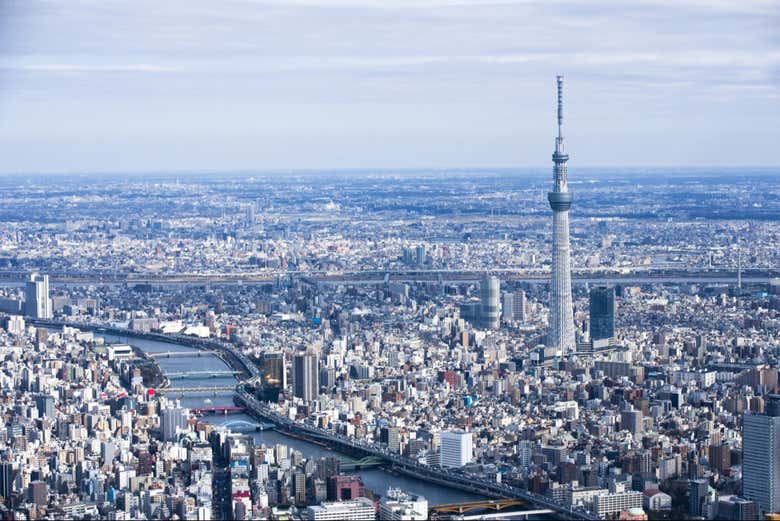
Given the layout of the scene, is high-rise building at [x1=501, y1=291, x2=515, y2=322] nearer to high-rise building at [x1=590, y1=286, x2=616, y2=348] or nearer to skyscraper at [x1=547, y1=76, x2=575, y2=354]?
high-rise building at [x1=590, y1=286, x2=616, y2=348]

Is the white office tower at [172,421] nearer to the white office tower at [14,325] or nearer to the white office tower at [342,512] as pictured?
the white office tower at [342,512]

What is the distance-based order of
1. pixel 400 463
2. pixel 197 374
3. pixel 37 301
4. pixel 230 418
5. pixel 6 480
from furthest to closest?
pixel 37 301 → pixel 197 374 → pixel 230 418 → pixel 400 463 → pixel 6 480

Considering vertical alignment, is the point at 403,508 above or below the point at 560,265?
below

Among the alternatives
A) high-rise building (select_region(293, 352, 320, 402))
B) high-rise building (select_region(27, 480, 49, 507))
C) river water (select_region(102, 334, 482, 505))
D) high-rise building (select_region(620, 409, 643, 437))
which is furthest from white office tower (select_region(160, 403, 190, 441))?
high-rise building (select_region(620, 409, 643, 437))

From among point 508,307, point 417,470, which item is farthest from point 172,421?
point 508,307

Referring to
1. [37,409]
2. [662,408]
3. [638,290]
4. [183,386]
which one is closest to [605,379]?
[662,408]

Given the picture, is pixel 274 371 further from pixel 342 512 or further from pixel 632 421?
pixel 342 512

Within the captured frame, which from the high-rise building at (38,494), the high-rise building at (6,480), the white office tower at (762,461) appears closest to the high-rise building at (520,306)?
the white office tower at (762,461)
